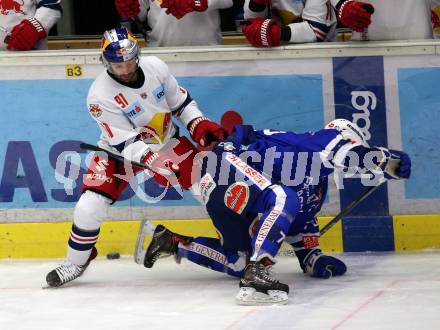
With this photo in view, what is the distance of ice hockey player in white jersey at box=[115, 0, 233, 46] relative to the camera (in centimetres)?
574

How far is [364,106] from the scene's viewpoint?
5.55 meters

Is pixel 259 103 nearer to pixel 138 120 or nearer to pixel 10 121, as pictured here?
pixel 138 120

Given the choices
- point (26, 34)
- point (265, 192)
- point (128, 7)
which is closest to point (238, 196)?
point (265, 192)

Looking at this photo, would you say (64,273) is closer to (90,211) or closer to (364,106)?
(90,211)

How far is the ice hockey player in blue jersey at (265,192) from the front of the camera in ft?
15.0

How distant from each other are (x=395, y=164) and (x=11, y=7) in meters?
2.23

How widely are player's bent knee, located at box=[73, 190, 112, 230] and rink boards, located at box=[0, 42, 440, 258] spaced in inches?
24.5

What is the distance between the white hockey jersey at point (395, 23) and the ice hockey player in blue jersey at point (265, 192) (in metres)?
0.78

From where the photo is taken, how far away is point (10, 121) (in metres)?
5.66

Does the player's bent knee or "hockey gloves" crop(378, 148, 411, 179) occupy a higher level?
"hockey gloves" crop(378, 148, 411, 179)

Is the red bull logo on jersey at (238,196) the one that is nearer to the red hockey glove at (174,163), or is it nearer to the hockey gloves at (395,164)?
the red hockey glove at (174,163)

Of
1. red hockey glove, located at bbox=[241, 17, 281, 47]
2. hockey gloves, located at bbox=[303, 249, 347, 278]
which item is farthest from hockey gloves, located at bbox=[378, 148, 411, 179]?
red hockey glove, located at bbox=[241, 17, 281, 47]

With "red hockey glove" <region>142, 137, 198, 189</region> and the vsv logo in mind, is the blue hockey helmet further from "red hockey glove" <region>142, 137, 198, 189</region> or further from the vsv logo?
the vsv logo

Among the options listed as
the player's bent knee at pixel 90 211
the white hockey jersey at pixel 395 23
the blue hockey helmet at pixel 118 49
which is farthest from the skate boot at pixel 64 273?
the white hockey jersey at pixel 395 23
